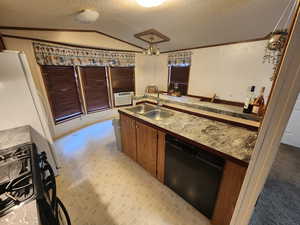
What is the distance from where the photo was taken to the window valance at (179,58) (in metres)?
3.38

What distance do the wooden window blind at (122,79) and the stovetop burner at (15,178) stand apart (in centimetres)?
304

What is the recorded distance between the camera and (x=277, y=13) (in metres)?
1.54

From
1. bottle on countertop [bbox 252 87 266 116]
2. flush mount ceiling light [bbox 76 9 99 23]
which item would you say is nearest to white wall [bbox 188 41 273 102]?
bottle on countertop [bbox 252 87 266 116]

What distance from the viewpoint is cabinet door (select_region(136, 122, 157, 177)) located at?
64.1 inches

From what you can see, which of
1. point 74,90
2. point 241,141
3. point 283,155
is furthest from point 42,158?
point 283,155

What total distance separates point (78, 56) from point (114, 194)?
3.10 metres

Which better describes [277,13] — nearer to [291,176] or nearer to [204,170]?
[204,170]

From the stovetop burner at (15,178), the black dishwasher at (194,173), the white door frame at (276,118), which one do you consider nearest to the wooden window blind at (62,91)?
the stovetop burner at (15,178)

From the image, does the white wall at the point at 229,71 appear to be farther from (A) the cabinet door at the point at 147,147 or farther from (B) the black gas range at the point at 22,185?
(B) the black gas range at the point at 22,185

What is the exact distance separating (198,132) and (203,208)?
835 mm

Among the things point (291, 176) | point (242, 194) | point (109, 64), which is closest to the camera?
point (242, 194)

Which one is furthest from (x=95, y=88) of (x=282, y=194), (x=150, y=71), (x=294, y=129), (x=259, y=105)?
(x=294, y=129)

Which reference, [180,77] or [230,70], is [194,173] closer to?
[230,70]

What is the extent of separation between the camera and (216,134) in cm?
129
